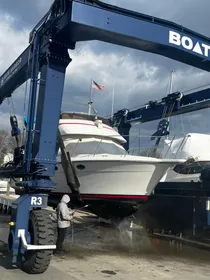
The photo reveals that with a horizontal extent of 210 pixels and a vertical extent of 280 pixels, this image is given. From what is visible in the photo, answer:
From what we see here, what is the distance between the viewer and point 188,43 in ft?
23.6

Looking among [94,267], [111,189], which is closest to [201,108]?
[111,189]

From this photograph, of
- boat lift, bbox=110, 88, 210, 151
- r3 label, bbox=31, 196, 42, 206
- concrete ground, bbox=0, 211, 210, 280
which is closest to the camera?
r3 label, bbox=31, 196, 42, 206

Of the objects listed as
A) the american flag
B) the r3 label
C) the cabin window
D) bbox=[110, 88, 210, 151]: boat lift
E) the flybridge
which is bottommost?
the r3 label

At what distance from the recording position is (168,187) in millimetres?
11070

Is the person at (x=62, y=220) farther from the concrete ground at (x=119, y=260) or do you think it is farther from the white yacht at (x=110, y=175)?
the white yacht at (x=110, y=175)

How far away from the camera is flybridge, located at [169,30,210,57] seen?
22.8ft

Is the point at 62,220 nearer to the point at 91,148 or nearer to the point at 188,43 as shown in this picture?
the point at 91,148

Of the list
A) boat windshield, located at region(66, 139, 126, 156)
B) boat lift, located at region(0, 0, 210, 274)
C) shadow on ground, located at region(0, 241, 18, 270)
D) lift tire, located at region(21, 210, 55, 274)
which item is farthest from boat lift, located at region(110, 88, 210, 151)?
lift tire, located at region(21, 210, 55, 274)

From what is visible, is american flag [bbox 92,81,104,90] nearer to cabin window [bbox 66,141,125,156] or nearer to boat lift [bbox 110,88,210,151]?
boat lift [bbox 110,88,210,151]

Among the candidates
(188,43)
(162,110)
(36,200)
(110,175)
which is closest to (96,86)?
(162,110)

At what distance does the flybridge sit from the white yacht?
3.31 meters

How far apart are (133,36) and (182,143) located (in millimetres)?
4900

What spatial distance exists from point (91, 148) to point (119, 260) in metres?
4.34

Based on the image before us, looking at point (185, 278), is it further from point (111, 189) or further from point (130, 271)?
point (111, 189)
